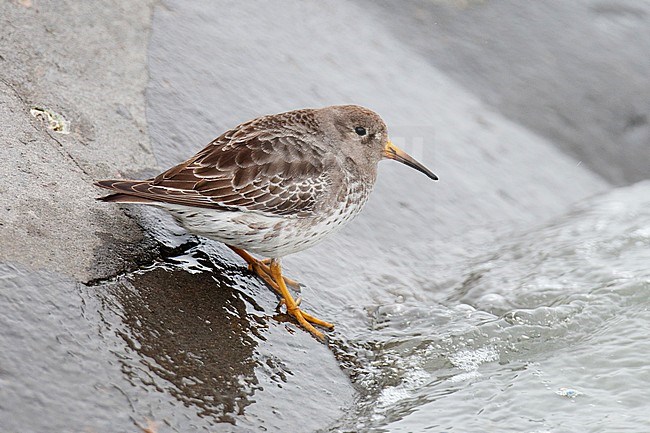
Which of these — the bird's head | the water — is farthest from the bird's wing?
the water

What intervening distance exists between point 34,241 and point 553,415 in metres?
2.75

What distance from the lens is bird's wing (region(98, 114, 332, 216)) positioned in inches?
190

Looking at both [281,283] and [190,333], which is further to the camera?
[281,283]

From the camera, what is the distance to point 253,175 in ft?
16.5

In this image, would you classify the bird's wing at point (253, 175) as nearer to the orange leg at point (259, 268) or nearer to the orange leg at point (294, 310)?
the orange leg at point (294, 310)

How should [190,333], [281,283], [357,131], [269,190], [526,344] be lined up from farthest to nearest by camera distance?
[357,131]
[526,344]
[281,283]
[269,190]
[190,333]

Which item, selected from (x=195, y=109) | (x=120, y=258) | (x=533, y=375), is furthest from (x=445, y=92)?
(x=120, y=258)

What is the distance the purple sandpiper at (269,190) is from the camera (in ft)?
15.8

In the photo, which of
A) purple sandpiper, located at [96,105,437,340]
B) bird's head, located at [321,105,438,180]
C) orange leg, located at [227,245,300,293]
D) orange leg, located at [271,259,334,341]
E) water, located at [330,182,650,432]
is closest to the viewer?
water, located at [330,182,650,432]

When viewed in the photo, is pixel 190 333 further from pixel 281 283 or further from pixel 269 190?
pixel 269 190

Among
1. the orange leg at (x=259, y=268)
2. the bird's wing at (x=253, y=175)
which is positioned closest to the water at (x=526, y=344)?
the orange leg at (x=259, y=268)

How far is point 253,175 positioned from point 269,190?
12cm

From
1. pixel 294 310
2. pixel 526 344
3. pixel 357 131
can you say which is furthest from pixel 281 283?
pixel 526 344

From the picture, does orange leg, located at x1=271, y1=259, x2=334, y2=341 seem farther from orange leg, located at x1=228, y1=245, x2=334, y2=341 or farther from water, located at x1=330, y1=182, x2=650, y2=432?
water, located at x1=330, y1=182, x2=650, y2=432
